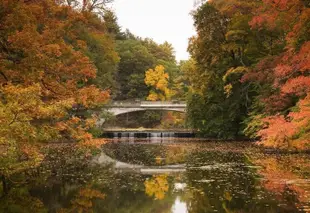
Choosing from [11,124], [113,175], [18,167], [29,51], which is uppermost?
[29,51]

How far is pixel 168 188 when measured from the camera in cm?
1168

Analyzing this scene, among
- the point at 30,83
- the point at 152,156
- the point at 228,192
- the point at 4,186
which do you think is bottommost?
the point at 152,156

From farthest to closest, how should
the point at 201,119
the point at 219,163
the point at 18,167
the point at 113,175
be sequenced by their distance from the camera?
the point at 201,119 → the point at 219,163 → the point at 113,175 → the point at 18,167

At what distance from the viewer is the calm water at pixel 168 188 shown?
941 centimetres

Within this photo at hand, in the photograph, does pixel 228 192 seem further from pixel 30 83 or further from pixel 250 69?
pixel 250 69

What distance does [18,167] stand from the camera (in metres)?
10.9

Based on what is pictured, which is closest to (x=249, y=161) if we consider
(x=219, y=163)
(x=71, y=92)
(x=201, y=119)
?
(x=219, y=163)

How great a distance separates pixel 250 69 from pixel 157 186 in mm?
18330

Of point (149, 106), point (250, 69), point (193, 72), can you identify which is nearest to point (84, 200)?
point (250, 69)

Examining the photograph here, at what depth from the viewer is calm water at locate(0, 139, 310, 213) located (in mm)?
9414

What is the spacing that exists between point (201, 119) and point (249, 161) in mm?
19052

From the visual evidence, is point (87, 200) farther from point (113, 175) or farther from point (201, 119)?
point (201, 119)

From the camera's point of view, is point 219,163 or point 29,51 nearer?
point 29,51

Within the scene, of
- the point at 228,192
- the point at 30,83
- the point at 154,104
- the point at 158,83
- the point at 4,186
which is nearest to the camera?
the point at 228,192
